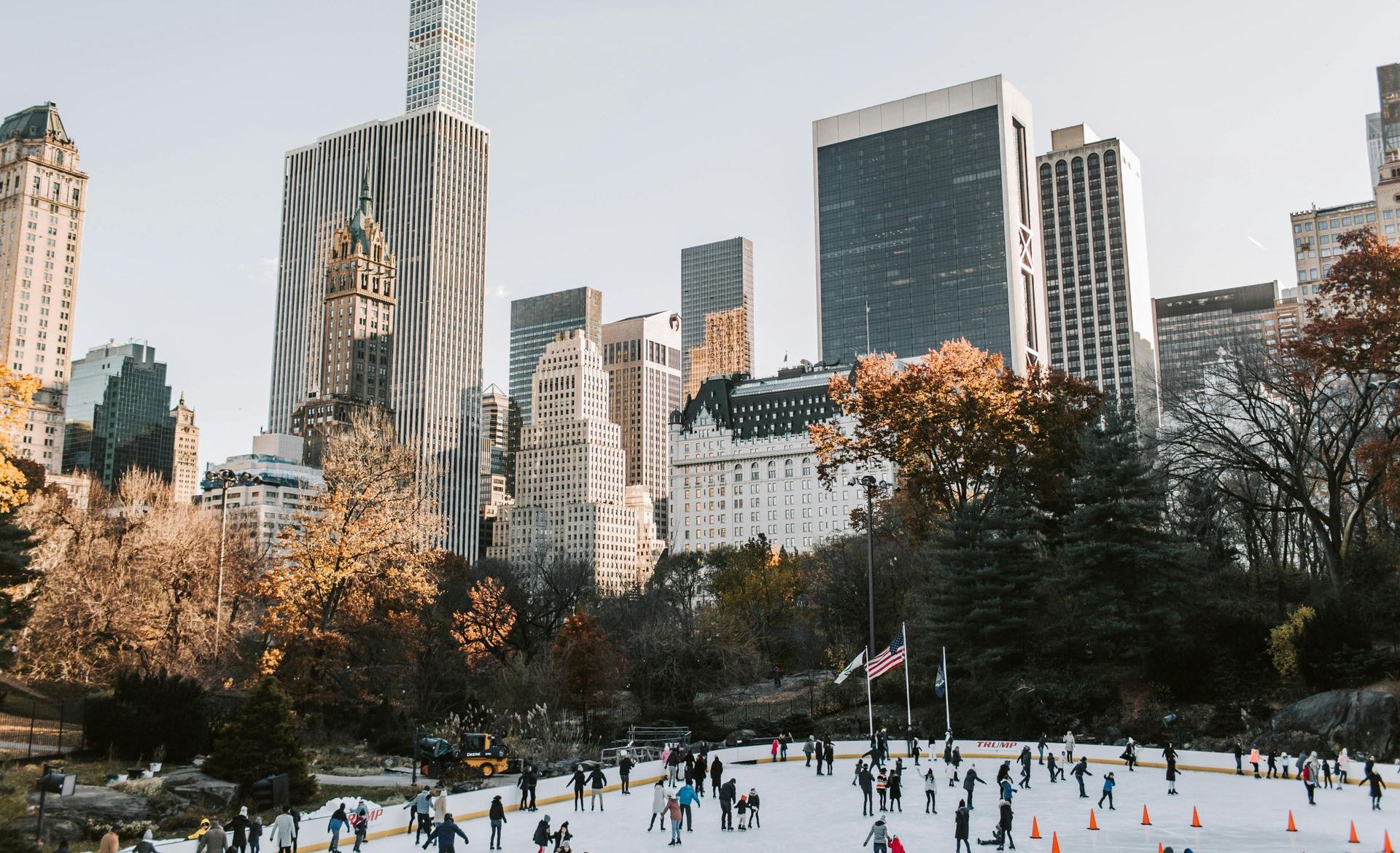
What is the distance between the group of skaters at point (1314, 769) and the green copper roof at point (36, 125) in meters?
211

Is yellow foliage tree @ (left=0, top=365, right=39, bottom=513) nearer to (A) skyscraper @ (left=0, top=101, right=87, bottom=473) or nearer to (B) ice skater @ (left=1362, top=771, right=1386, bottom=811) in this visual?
(B) ice skater @ (left=1362, top=771, right=1386, bottom=811)

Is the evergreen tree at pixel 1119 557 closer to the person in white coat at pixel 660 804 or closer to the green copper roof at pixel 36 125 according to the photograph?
the person in white coat at pixel 660 804

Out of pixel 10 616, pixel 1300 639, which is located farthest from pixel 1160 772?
pixel 10 616

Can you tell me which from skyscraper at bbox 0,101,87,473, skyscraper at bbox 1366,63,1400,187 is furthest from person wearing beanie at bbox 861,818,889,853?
skyscraper at bbox 1366,63,1400,187

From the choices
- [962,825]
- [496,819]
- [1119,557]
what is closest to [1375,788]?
[962,825]

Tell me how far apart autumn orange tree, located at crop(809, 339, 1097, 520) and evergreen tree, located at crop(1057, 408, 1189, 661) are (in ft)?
15.5

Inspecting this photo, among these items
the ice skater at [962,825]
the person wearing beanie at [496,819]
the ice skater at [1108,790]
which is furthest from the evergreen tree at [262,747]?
the ice skater at [1108,790]

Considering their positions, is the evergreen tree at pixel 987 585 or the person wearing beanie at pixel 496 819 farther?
the evergreen tree at pixel 987 585

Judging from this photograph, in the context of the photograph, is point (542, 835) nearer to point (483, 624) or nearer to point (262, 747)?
point (262, 747)

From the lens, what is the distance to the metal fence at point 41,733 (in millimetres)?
34281

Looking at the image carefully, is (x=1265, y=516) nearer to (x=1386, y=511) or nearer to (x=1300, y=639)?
(x=1386, y=511)

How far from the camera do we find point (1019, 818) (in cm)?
2972

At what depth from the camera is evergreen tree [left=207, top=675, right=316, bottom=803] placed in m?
30.5

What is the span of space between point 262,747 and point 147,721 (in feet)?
23.7
